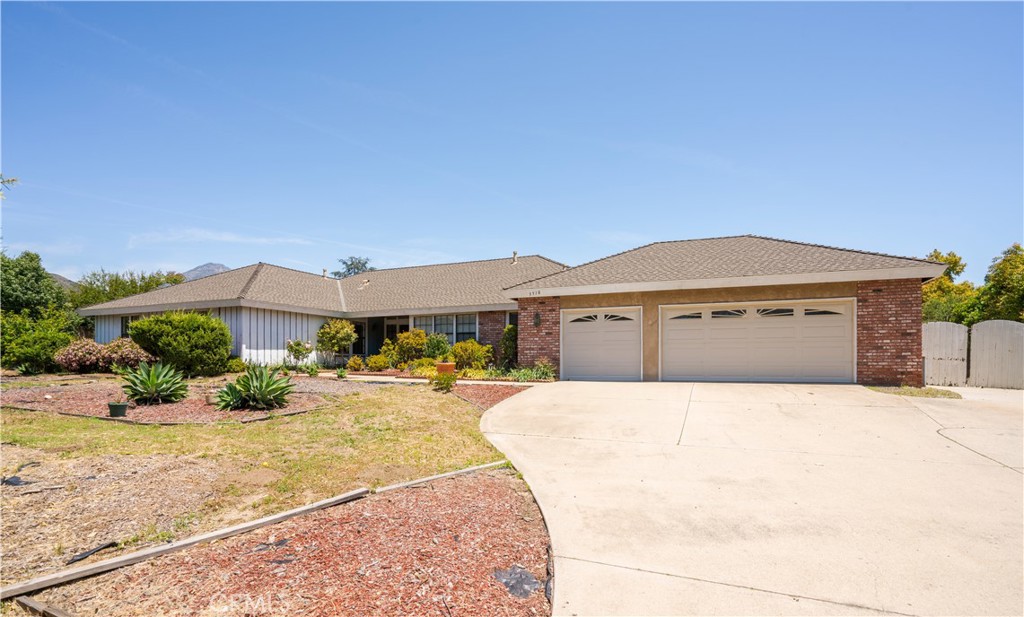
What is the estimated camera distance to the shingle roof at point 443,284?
66.0 ft

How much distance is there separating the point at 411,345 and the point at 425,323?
170 cm

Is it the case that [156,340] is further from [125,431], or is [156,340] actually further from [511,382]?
[511,382]

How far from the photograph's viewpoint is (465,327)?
64.0ft

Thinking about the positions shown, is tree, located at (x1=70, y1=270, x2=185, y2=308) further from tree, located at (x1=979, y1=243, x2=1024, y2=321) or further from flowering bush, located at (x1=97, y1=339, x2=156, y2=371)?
tree, located at (x1=979, y1=243, x2=1024, y2=321)

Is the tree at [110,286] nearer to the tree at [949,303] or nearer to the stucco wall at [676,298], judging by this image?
the stucco wall at [676,298]

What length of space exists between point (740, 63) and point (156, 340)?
18.9 meters

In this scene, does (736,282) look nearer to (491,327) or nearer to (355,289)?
(491,327)

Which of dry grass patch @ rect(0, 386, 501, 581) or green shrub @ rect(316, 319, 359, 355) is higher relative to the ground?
green shrub @ rect(316, 319, 359, 355)

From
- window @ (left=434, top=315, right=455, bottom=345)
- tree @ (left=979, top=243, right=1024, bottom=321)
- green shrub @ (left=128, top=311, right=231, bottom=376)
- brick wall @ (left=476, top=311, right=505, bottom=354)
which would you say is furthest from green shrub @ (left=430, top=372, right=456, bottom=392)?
tree @ (left=979, top=243, right=1024, bottom=321)

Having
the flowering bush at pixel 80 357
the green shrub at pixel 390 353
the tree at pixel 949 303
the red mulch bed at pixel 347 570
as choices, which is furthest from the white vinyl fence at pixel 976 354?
the flowering bush at pixel 80 357

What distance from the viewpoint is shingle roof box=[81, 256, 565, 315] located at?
62.9 ft

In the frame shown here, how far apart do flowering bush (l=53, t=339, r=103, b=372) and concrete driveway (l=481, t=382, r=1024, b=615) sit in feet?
52.9

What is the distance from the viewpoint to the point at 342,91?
11.7 m

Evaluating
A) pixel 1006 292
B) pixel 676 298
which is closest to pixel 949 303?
pixel 1006 292
